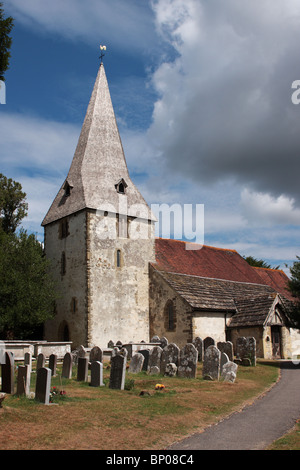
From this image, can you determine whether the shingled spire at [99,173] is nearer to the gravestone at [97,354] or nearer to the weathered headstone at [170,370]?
the gravestone at [97,354]

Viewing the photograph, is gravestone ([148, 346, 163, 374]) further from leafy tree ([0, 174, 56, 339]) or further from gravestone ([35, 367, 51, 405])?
leafy tree ([0, 174, 56, 339])

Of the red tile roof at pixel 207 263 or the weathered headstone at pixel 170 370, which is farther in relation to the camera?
the red tile roof at pixel 207 263

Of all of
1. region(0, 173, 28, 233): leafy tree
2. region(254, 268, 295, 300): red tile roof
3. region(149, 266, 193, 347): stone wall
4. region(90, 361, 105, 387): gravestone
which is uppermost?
region(0, 173, 28, 233): leafy tree

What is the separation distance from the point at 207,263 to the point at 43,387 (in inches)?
1044

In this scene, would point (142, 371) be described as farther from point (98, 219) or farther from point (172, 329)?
point (98, 219)

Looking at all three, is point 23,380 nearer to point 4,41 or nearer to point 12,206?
point 4,41

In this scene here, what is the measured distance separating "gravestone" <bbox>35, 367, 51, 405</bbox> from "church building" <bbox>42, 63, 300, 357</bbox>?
14.5 metres

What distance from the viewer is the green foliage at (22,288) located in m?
24.5

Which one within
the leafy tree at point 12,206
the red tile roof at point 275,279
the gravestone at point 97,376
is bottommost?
the gravestone at point 97,376

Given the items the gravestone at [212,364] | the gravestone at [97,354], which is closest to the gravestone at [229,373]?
the gravestone at [212,364]

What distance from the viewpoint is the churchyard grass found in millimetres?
7602

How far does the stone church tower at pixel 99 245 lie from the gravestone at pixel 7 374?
536 inches

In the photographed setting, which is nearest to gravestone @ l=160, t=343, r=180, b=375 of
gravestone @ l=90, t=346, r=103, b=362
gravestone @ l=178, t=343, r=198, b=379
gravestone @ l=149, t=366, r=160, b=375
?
gravestone @ l=149, t=366, r=160, b=375

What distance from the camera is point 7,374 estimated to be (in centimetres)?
1123
